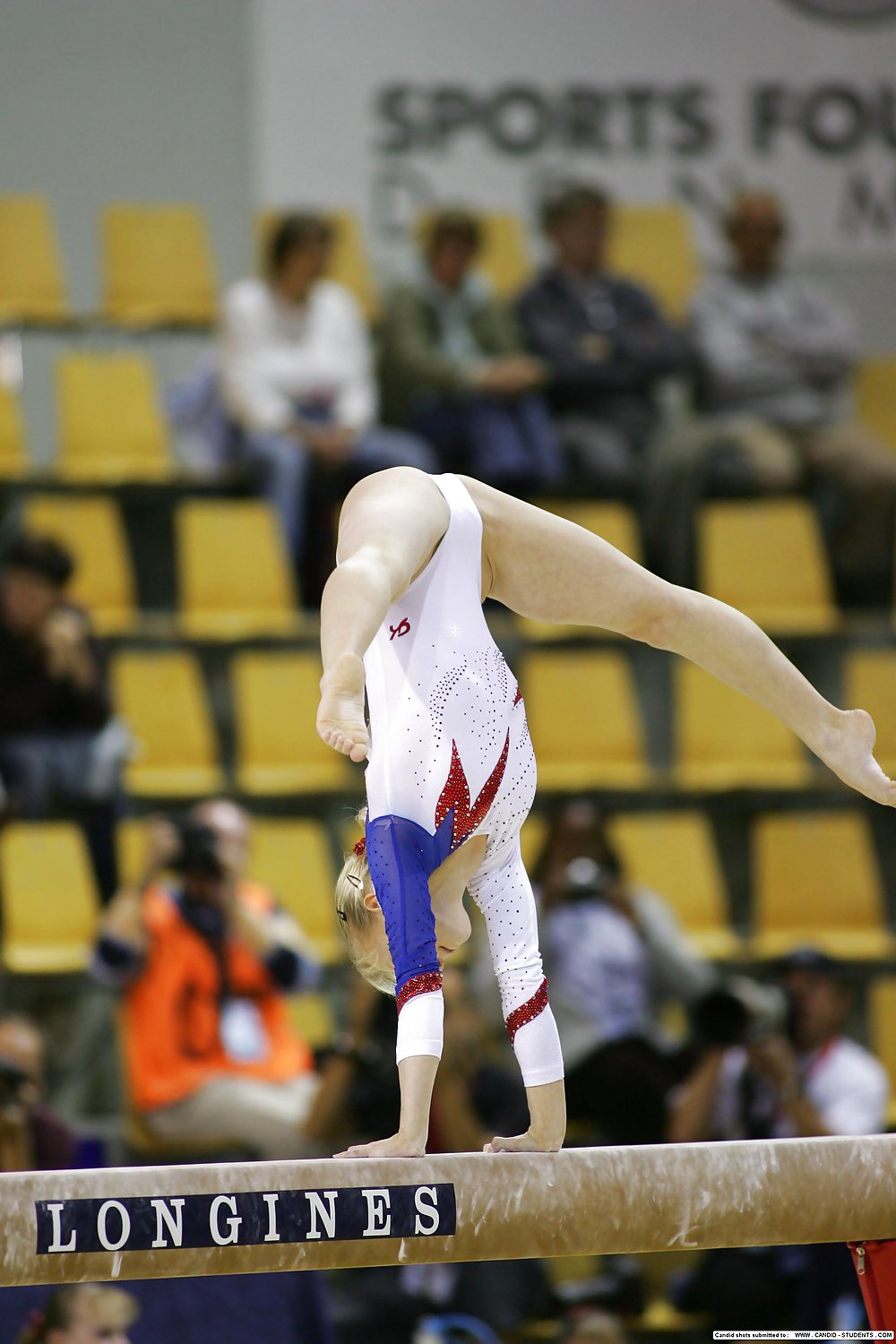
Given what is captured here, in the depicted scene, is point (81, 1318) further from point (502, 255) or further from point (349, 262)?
point (502, 255)

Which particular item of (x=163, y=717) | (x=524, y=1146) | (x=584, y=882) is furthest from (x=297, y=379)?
(x=524, y=1146)

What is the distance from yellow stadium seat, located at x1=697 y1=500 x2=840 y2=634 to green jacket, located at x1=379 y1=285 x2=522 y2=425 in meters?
1.09

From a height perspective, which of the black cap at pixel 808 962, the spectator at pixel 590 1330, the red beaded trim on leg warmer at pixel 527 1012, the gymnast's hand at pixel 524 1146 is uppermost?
the red beaded trim on leg warmer at pixel 527 1012

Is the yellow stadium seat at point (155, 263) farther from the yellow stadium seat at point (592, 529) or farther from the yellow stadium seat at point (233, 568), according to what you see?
the yellow stadium seat at point (592, 529)

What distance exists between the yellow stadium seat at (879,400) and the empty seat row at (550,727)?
155 cm

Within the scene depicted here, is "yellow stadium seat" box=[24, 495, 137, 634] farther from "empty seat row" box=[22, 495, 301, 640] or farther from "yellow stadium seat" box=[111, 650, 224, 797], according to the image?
"yellow stadium seat" box=[111, 650, 224, 797]

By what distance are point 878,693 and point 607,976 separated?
76.5 inches

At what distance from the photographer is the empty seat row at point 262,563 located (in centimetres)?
746

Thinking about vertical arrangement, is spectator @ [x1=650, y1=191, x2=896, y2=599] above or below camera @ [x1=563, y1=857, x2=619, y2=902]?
above

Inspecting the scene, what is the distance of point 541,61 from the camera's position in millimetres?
8820

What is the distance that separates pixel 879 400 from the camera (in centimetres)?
885

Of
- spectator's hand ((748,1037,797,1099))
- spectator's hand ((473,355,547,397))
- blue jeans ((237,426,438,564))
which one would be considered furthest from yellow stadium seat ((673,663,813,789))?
spectator's hand ((748,1037,797,1099))

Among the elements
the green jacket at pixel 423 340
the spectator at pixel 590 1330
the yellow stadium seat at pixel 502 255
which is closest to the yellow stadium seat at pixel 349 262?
the green jacket at pixel 423 340

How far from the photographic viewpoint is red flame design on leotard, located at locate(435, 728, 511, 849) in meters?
3.16
